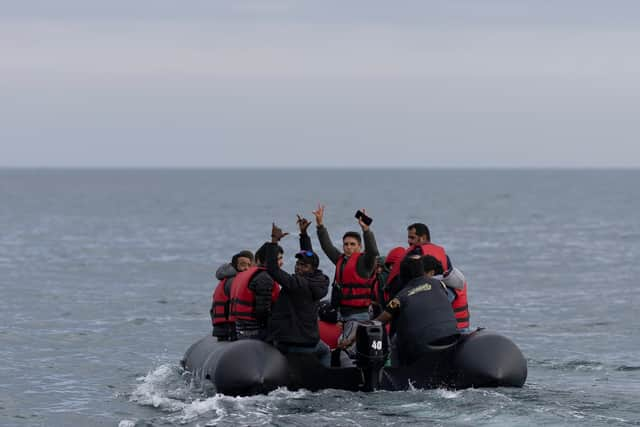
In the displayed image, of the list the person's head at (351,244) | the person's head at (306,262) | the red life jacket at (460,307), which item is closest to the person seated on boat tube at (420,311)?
the red life jacket at (460,307)

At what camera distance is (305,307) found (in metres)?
13.4

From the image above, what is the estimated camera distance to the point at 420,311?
13500mm

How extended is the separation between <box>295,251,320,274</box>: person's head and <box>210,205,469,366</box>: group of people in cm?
1

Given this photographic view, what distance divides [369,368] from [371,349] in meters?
0.33

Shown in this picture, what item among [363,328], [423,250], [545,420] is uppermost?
[423,250]

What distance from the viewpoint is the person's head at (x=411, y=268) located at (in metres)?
13.5

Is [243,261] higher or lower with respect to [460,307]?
higher

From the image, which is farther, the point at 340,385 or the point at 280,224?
the point at 280,224

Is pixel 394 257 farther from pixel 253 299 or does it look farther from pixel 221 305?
pixel 221 305

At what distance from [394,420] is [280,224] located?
58943 millimetres

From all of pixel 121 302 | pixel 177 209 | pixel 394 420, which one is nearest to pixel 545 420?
pixel 394 420

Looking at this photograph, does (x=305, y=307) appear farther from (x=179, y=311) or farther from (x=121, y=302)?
(x=121, y=302)

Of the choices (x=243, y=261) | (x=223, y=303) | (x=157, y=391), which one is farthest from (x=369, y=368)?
(x=157, y=391)

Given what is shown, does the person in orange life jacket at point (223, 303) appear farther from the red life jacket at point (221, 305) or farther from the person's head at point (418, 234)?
the person's head at point (418, 234)
